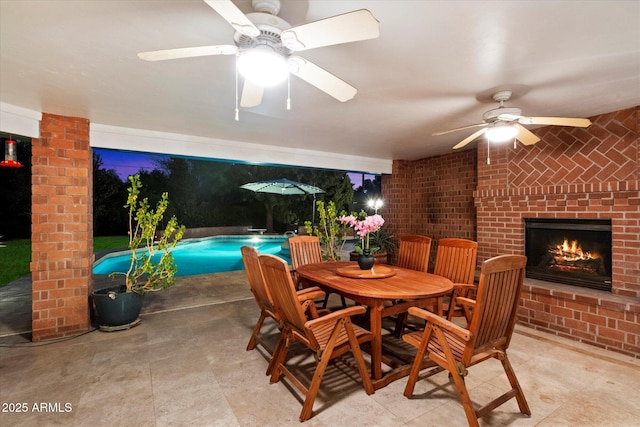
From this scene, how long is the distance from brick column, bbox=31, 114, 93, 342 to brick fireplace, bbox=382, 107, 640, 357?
504 cm

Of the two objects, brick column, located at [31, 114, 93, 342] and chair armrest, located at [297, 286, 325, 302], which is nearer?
chair armrest, located at [297, 286, 325, 302]

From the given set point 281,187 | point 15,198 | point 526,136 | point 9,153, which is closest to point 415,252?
point 526,136

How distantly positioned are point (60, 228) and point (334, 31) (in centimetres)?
355

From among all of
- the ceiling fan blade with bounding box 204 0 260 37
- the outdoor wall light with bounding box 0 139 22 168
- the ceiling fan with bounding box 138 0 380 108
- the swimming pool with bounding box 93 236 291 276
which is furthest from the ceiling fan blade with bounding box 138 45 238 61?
the swimming pool with bounding box 93 236 291 276

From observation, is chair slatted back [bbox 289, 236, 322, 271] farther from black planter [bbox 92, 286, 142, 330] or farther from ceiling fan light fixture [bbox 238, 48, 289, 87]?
ceiling fan light fixture [bbox 238, 48, 289, 87]

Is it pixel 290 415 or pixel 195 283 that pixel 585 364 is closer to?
pixel 290 415

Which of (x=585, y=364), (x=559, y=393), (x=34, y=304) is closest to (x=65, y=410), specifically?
(x=34, y=304)

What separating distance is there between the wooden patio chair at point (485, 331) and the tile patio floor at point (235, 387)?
25cm

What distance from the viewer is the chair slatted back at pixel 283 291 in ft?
6.25

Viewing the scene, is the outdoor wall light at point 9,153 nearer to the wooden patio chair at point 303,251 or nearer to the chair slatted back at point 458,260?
the wooden patio chair at point 303,251

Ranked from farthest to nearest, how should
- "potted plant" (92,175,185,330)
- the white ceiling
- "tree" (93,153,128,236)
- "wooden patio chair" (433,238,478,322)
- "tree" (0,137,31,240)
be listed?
"tree" (93,153,128,236)
"tree" (0,137,31,240)
"potted plant" (92,175,185,330)
"wooden patio chair" (433,238,478,322)
the white ceiling

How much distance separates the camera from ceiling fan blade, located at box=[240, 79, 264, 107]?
195 centimetres

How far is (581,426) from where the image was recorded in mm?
1873

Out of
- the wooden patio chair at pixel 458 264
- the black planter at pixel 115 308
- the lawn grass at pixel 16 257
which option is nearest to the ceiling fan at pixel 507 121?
the wooden patio chair at pixel 458 264
